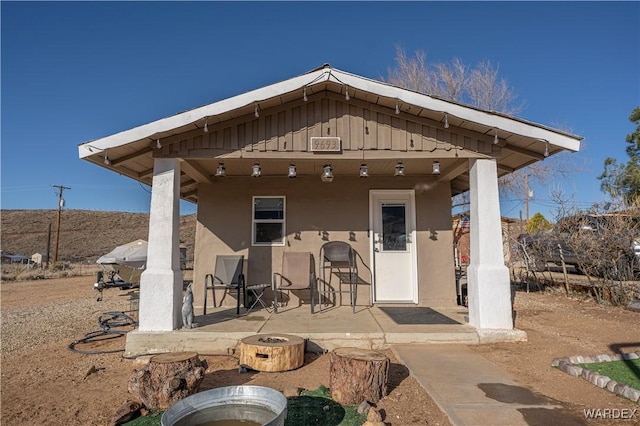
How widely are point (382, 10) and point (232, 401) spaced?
322 inches

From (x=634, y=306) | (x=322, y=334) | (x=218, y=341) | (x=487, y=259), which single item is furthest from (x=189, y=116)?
(x=634, y=306)

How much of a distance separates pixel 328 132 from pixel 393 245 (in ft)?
8.98

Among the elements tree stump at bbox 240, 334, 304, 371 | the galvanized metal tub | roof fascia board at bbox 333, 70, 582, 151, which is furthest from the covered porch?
roof fascia board at bbox 333, 70, 582, 151

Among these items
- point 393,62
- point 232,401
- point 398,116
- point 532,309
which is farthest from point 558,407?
point 393,62

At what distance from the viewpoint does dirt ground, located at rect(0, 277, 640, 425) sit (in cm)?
291

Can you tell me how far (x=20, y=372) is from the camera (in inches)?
159

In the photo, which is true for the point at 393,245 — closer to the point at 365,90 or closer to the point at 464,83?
the point at 365,90

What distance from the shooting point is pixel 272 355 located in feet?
12.4

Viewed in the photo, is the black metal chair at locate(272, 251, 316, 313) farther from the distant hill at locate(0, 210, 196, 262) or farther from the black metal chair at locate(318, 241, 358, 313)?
the distant hill at locate(0, 210, 196, 262)

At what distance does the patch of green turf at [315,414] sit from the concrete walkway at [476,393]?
0.68 meters

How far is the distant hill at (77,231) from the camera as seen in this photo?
31.2 metres

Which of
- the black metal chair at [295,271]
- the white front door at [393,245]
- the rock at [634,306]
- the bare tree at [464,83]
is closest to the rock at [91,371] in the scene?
the black metal chair at [295,271]

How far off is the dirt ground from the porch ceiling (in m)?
2.45

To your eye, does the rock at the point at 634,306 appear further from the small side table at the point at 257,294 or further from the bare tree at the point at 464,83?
the bare tree at the point at 464,83
